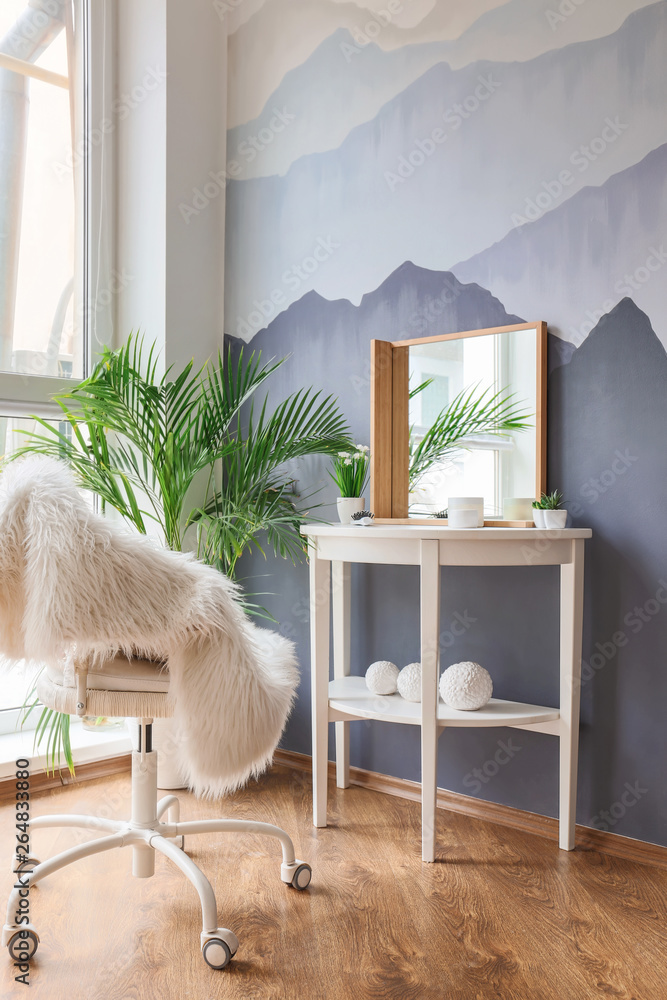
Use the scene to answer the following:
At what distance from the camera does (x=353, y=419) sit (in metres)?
2.75

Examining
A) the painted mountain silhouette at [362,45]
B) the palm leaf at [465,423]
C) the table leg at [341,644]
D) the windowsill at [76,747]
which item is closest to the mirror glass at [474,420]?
the palm leaf at [465,423]

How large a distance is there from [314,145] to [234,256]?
1.73ft

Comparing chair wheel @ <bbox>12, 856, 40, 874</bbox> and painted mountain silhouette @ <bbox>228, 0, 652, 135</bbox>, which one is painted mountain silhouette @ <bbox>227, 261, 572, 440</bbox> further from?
chair wheel @ <bbox>12, 856, 40, 874</bbox>

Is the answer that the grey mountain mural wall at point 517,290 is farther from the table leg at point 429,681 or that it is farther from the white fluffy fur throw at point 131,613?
the white fluffy fur throw at point 131,613

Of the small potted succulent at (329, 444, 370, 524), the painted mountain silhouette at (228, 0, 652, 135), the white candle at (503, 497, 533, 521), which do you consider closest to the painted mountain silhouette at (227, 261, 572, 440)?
the small potted succulent at (329, 444, 370, 524)

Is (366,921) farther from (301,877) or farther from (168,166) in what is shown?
(168,166)

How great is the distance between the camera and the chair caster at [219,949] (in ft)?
5.18

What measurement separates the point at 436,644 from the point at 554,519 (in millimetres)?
480

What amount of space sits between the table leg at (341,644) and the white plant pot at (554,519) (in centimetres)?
78

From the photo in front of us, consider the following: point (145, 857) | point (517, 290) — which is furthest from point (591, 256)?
point (145, 857)

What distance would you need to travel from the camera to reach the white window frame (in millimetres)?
2963

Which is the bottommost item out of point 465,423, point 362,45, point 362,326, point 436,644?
point 436,644

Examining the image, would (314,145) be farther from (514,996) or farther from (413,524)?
(514,996)

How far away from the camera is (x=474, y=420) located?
2.43 m
